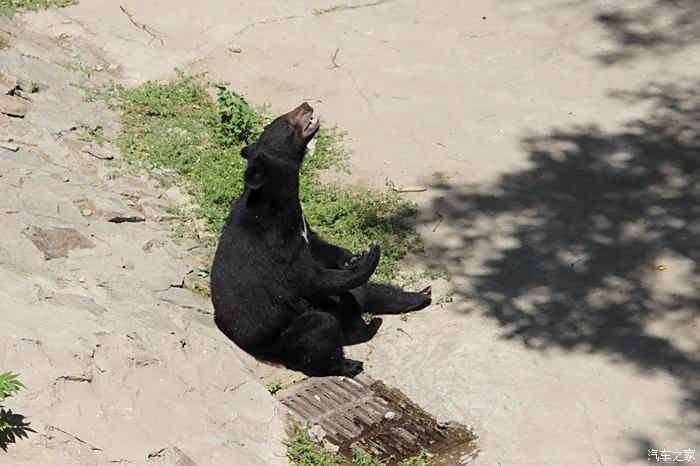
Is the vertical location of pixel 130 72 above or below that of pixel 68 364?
below

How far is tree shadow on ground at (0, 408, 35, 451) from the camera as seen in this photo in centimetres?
516

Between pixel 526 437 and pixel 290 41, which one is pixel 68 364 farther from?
pixel 290 41

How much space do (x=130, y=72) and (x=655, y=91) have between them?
5.34m

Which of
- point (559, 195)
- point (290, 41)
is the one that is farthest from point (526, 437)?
point (290, 41)

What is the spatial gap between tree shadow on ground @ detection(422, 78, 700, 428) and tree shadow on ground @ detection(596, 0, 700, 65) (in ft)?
3.08

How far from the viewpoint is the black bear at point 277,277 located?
23.2ft

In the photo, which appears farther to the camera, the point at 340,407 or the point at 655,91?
the point at 655,91

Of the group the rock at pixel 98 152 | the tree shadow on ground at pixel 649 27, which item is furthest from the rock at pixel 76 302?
the tree shadow on ground at pixel 649 27

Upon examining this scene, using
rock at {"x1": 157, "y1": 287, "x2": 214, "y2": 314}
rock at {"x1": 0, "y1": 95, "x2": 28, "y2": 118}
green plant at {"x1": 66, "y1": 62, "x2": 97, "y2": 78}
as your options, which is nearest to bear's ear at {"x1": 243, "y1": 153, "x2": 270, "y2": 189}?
rock at {"x1": 157, "y1": 287, "x2": 214, "y2": 314}

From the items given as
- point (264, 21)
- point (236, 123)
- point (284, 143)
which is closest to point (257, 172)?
point (284, 143)

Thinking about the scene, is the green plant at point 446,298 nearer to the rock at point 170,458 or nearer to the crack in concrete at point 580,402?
the crack in concrete at point 580,402

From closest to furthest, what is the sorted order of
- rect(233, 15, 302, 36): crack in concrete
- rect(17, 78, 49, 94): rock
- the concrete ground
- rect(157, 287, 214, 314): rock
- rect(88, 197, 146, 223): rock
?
the concrete ground, rect(157, 287, 214, 314): rock, rect(88, 197, 146, 223): rock, rect(17, 78, 49, 94): rock, rect(233, 15, 302, 36): crack in concrete

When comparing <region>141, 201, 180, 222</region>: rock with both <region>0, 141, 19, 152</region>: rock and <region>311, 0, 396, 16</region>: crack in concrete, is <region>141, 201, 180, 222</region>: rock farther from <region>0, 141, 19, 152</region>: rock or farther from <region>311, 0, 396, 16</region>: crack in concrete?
<region>311, 0, 396, 16</region>: crack in concrete

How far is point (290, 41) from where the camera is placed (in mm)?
11750
